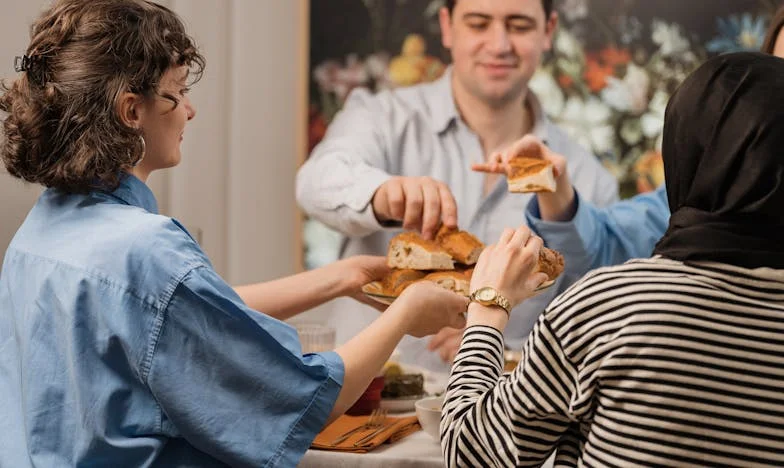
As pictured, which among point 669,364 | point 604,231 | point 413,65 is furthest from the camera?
point 413,65

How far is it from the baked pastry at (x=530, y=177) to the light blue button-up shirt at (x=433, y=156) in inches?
46.0

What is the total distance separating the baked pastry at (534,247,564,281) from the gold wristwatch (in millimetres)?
394

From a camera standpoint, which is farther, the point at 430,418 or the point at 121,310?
the point at 430,418

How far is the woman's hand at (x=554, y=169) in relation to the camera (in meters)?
2.56

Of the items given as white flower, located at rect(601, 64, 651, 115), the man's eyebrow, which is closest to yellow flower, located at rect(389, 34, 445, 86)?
the man's eyebrow

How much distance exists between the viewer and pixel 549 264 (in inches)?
84.1

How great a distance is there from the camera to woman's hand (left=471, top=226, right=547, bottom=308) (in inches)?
69.7

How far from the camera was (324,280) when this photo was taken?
8.27 ft

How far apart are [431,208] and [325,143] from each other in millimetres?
1559

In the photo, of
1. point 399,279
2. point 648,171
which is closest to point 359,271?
point 399,279

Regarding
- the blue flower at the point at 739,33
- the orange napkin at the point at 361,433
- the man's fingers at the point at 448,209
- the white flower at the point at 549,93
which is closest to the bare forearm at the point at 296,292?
the man's fingers at the point at 448,209

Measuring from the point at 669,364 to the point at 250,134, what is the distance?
3303 mm

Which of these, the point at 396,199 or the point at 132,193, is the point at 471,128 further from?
the point at 132,193

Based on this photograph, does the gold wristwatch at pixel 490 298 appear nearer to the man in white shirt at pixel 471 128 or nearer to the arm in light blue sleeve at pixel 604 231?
the arm in light blue sleeve at pixel 604 231
